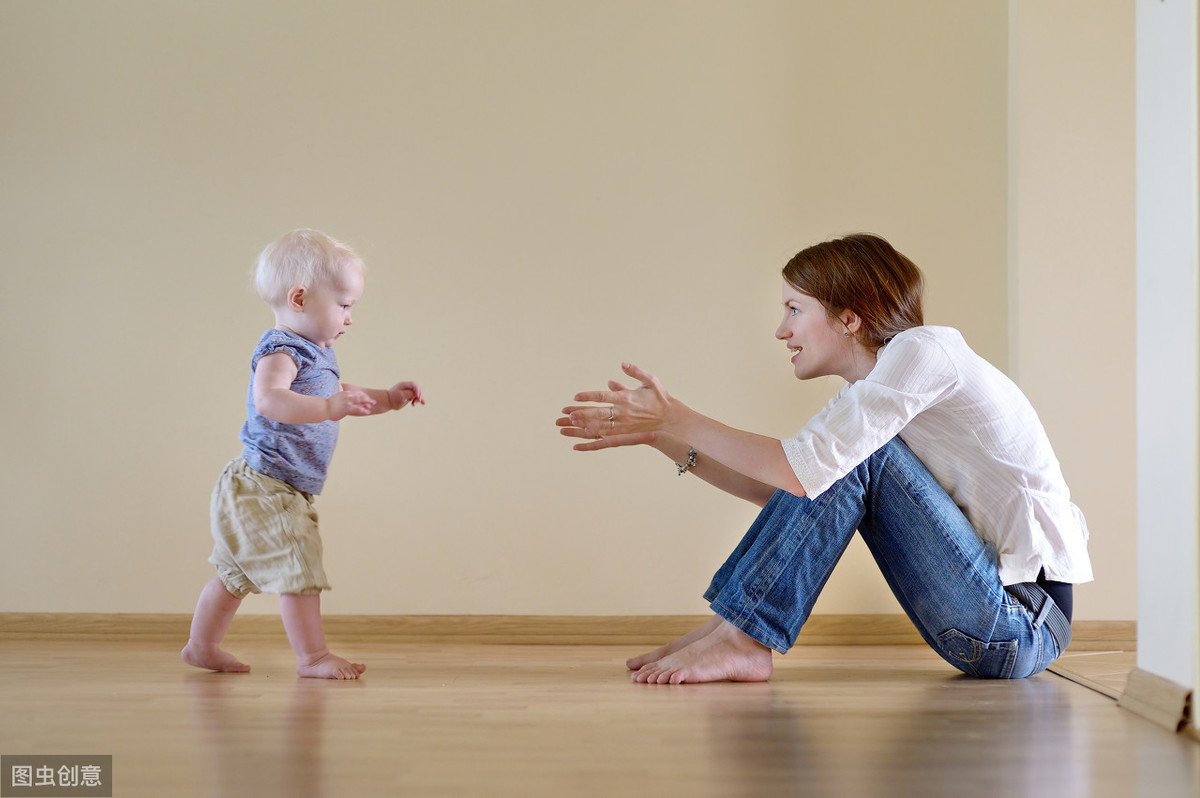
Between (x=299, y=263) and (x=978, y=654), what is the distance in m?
1.40

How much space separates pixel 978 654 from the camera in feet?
5.39

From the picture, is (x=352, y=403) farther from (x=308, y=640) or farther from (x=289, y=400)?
(x=308, y=640)

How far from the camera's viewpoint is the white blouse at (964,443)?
149 centimetres

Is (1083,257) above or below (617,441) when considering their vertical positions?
above

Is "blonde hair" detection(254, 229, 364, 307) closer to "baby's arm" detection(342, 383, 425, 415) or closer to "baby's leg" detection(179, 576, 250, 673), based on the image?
"baby's arm" detection(342, 383, 425, 415)

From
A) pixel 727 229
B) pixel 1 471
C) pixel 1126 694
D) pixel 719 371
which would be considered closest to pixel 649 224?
pixel 727 229

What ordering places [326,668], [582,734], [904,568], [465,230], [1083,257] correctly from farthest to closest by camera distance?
[465,230]
[1083,257]
[326,668]
[904,568]
[582,734]

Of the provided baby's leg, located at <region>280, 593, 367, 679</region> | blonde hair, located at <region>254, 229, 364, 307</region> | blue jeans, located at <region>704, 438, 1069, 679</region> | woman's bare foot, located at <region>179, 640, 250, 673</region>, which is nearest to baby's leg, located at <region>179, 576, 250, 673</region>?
woman's bare foot, located at <region>179, 640, 250, 673</region>

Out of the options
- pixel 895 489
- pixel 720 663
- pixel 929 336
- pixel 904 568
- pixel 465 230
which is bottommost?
pixel 720 663

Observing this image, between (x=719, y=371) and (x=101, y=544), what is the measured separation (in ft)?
5.10

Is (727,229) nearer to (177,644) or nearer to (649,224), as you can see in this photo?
(649,224)

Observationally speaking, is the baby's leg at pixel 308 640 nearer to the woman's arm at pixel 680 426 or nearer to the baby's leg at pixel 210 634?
the baby's leg at pixel 210 634

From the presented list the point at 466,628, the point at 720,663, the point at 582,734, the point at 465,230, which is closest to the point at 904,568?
the point at 720,663

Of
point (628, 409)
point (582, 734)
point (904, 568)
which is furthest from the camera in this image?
point (904, 568)
